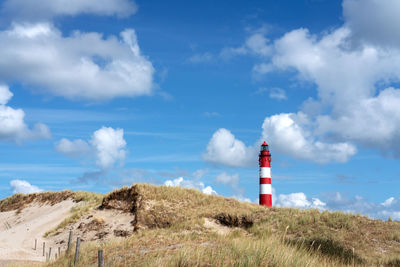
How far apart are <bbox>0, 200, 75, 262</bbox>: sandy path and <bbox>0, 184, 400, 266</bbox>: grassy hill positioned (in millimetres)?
2591

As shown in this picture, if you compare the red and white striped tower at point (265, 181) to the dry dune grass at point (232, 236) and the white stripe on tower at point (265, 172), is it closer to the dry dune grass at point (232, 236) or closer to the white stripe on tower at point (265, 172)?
the white stripe on tower at point (265, 172)

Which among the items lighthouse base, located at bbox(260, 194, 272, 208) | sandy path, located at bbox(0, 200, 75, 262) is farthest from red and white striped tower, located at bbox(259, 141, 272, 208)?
sandy path, located at bbox(0, 200, 75, 262)

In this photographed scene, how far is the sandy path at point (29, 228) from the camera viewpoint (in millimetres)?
25797

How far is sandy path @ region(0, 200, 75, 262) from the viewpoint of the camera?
84.6 ft

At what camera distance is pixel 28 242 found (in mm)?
29984

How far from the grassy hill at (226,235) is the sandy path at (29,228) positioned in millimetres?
2591

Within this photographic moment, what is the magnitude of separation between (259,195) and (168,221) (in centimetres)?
1236

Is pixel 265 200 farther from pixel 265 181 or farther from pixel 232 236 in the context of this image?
pixel 232 236

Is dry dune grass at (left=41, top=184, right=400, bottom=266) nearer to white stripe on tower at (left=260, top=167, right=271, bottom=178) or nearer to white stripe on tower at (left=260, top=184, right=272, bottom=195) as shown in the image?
white stripe on tower at (left=260, top=184, right=272, bottom=195)

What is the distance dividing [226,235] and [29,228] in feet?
72.5

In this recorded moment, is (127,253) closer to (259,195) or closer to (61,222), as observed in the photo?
(61,222)

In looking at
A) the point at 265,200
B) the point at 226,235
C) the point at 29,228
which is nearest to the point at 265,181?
the point at 265,200

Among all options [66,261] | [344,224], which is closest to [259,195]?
[344,224]

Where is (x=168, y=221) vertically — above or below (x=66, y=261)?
above
